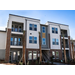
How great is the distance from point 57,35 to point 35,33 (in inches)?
236

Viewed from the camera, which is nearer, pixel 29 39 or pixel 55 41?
pixel 29 39

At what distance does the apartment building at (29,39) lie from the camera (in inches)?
624

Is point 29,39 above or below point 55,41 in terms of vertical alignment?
above

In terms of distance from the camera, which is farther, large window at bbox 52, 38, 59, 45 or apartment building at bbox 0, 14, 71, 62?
large window at bbox 52, 38, 59, 45

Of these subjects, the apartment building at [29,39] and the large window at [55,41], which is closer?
the apartment building at [29,39]

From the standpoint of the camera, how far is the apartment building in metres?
15.8

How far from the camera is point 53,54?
18.7 m

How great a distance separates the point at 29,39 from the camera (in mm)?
16844
